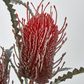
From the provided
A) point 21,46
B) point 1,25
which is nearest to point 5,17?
point 1,25

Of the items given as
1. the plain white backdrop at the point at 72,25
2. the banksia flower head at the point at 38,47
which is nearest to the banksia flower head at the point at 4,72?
the banksia flower head at the point at 38,47

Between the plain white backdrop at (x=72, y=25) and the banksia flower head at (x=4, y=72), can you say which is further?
the plain white backdrop at (x=72, y=25)

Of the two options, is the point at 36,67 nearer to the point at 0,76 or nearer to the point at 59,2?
the point at 0,76

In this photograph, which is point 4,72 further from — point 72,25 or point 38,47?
point 72,25

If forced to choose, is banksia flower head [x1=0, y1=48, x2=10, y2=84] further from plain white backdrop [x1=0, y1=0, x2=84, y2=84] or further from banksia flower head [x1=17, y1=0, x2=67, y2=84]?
plain white backdrop [x1=0, y1=0, x2=84, y2=84]

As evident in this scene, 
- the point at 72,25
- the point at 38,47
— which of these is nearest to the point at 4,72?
the point at 38,47

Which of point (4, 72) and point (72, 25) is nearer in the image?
point (4, 72)

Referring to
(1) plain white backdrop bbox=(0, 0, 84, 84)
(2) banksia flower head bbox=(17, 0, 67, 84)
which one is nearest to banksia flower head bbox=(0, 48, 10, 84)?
(2) banksia flower head bbox=(17, 0, 67, 84)

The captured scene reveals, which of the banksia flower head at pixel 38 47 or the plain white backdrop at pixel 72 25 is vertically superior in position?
the plain white backdrop at pixel 72 25

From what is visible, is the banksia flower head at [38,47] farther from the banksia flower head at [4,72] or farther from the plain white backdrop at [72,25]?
the plain white backdrop at [72,25]
